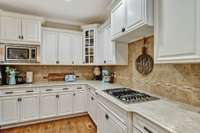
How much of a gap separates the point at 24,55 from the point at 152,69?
2697 mm

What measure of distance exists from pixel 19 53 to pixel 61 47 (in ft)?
3.12

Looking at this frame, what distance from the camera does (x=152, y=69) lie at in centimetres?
182

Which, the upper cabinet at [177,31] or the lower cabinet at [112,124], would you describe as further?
the lower cabinet at [112,124]

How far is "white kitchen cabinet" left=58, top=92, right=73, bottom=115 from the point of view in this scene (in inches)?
116

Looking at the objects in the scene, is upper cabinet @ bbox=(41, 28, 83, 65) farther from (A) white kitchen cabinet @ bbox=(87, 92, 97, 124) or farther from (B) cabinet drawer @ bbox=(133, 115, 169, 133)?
(B) cabinet drawer @ bbox=(133, 115, 169, 133)

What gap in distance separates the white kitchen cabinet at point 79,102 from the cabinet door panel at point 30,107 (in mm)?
844

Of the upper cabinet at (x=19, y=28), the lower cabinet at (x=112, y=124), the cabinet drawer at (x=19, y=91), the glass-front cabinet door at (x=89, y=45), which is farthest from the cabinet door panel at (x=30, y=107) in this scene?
the lower cabinet at (x=112, y=124)

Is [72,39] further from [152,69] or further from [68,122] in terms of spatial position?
[152,69]

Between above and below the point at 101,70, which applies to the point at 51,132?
below

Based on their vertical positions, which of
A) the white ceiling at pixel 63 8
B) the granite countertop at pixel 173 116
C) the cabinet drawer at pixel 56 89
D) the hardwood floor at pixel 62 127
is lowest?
the hardwood floor at pixel 62 127

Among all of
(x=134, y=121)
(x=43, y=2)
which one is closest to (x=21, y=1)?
(x=43, y=2)

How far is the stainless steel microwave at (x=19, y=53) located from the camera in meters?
2.62

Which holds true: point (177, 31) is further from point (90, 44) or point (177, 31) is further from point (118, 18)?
point (90, 44)

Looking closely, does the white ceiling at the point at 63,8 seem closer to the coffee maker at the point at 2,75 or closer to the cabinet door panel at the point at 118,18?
the cabinet door panel at the point at 118,18
